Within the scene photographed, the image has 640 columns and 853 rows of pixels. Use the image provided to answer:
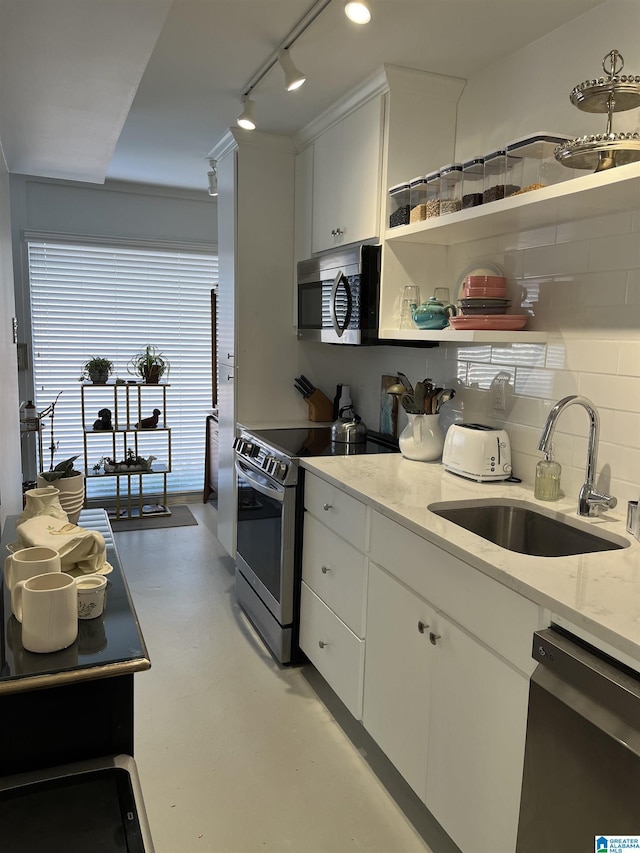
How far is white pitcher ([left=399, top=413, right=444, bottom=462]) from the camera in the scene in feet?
→ 8.50

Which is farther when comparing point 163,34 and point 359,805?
point 163,34

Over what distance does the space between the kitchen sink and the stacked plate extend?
0.62m

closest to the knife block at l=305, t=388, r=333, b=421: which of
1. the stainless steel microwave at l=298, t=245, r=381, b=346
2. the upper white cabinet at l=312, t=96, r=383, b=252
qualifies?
the stainless steel microwave at l=298, t=245, r=381, b=346

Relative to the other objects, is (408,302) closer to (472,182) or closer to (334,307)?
(334,307)

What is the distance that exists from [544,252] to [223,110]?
71.0 inches

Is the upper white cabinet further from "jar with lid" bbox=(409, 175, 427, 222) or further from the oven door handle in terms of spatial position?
the oven door handle

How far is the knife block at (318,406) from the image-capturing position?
3.60 meters

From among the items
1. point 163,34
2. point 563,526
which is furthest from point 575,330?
point 163,34

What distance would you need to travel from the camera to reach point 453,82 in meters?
2.58

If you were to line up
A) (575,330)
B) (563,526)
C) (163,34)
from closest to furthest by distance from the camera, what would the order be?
(563,526) → (575,330) → (163,34)

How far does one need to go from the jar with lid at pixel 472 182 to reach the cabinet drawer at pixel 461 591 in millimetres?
1101

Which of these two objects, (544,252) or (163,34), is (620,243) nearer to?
(544,252)

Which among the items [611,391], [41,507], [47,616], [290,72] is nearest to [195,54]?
[290,72]

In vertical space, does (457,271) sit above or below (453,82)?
below
